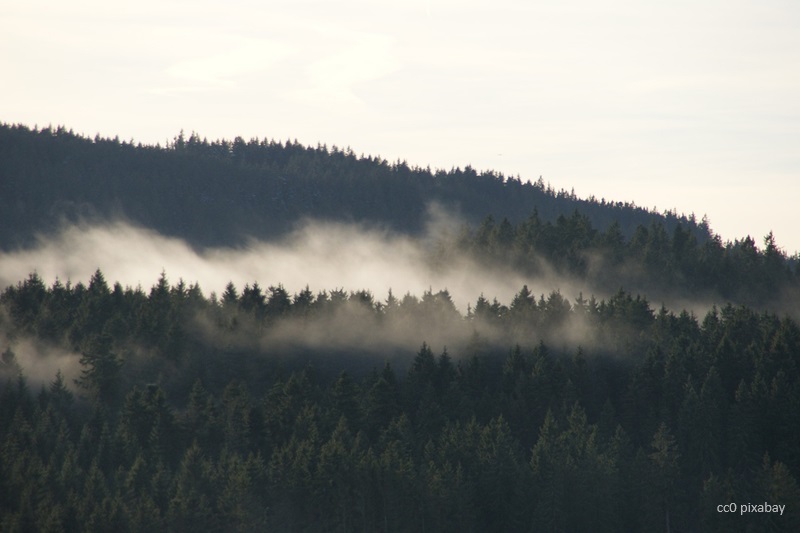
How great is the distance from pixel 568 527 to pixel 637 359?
35932 millimetres

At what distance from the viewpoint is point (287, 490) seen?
78688mm

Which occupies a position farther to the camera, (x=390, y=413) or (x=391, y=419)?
(x=390, y=413)

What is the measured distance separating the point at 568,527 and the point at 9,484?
41227 mm

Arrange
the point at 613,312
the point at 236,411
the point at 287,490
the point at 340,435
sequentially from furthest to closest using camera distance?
the point at 613,312 < the point at 236,411 < the point at 340,435 < the point at 287,490

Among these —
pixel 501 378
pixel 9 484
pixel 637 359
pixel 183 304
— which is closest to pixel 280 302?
pixel 183 304

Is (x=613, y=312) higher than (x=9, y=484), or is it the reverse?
(x=613, y=312)

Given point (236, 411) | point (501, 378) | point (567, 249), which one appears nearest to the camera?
point (236, 411)

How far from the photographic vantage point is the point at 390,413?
328 feet

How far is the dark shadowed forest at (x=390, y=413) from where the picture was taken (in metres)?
78.4

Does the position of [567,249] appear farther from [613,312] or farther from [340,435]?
[340,435]

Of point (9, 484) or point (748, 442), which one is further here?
point (748, 442)

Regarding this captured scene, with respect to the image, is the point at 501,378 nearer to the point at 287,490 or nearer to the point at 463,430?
the point at 463,430

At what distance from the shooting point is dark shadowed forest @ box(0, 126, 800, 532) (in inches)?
3088

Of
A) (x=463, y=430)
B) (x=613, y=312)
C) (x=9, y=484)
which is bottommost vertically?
(x=9, y=484)
